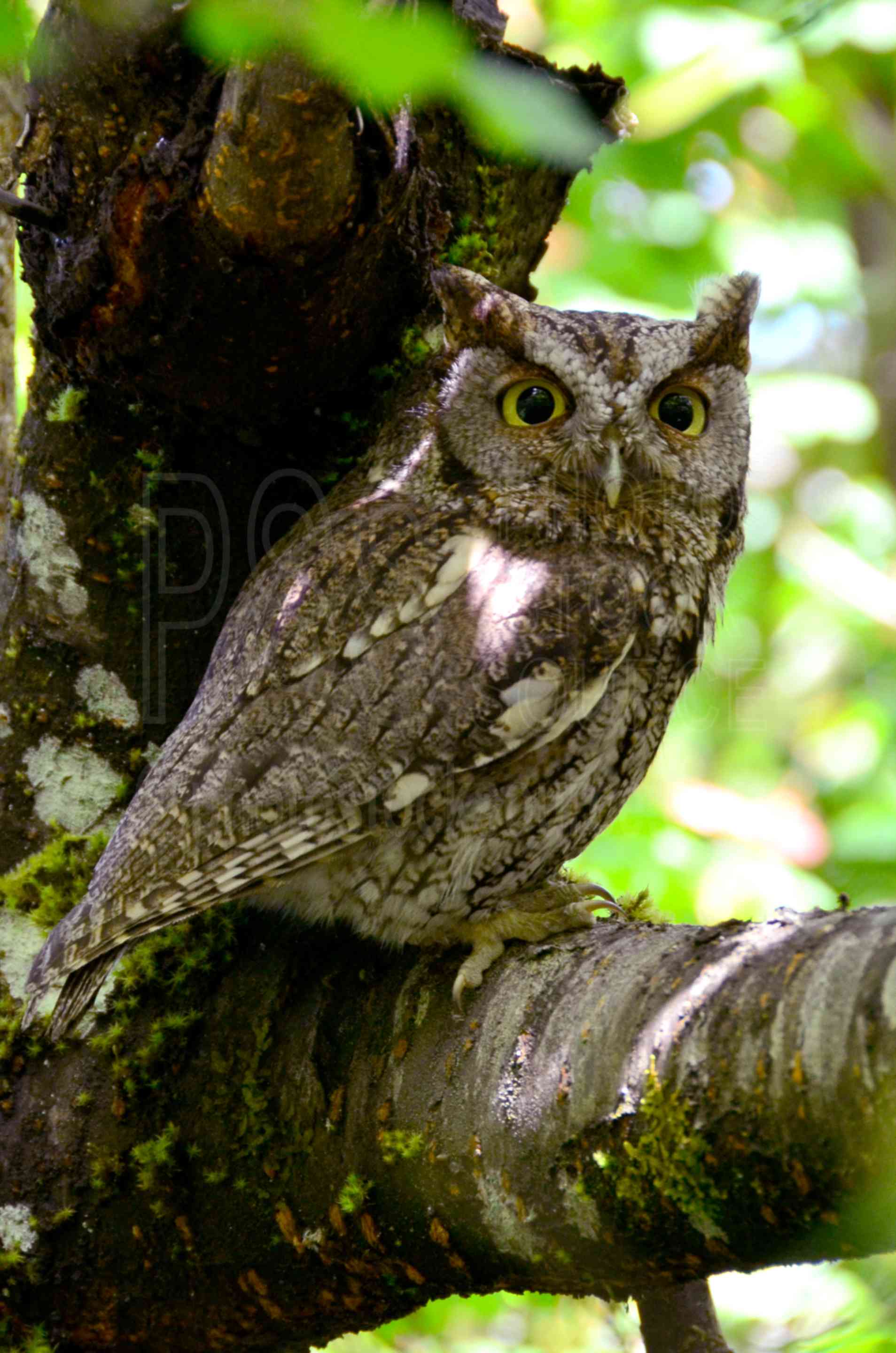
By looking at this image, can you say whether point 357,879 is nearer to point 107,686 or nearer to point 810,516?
point 107,686

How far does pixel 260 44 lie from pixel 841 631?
5711 mm

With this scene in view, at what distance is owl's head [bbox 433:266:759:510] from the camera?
2.14m

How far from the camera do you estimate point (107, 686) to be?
7.37 ft

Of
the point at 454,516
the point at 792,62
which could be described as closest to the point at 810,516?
the point at 792,62

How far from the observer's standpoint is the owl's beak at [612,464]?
2098 millimetres

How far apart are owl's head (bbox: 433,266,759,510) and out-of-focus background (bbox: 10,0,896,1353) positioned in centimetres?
31

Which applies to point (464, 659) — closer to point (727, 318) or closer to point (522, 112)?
point (727, 318)

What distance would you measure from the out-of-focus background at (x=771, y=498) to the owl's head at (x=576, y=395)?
312 millimetres

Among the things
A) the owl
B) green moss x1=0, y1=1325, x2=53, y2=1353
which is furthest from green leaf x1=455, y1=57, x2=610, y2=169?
green moss x1=0, y1=1325, x2=53, y2=1353

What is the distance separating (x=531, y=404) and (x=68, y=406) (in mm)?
869

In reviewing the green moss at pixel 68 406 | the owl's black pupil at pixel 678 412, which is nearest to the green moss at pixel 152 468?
the green moss at pixel 68 406

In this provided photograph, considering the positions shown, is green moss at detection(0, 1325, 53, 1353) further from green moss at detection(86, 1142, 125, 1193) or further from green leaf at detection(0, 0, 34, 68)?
green leaf at detection(0, 0, 34, 68)

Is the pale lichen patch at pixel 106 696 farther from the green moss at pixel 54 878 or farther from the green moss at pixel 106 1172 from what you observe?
the green moss at pixel 106 1172

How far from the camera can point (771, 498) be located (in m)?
→ 6.10
